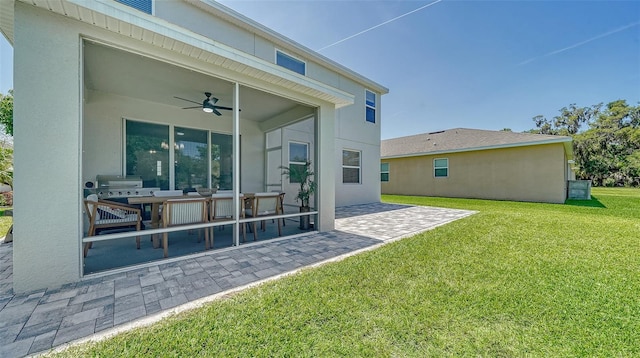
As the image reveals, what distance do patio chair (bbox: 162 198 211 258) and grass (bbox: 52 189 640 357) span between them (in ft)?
6.26

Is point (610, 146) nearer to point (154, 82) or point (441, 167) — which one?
point (441, 167)

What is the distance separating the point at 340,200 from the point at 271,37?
6.32 metres

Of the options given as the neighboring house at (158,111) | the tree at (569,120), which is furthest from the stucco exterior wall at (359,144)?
the tree at (569,120)

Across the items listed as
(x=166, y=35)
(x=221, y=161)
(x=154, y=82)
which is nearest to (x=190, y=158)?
(x=221, y=161)

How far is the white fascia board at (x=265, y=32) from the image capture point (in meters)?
6.16

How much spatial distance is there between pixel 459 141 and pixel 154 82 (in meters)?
15.2

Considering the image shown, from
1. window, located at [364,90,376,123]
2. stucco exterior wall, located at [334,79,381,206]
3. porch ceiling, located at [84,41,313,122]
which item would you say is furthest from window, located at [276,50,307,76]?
window, located at [364,90,376,123]

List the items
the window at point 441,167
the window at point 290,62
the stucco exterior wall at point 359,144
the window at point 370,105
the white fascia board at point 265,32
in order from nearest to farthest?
the white fascia board at point 265,32 < the window at point 290,62 < the stucco exterior wall at point 359,144 < the window at point 370,105 < the window at point 441,167

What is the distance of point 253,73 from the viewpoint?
13.1 feet

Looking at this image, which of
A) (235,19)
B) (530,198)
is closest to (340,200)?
(235,19)

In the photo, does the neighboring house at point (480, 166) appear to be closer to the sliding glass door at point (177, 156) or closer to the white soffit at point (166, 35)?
the sliding glass door at point (177, 156)

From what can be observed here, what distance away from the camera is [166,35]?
117 inches

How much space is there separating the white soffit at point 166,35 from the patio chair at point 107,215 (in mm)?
2303

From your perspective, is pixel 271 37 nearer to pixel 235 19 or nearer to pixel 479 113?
pixel 235 19
